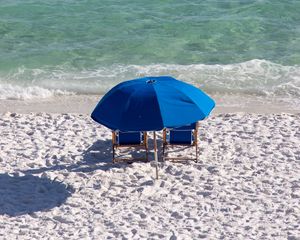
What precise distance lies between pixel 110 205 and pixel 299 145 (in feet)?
11.7

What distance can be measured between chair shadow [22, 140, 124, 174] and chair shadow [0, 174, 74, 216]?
1.07 feet

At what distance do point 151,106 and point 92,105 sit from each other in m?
4.92

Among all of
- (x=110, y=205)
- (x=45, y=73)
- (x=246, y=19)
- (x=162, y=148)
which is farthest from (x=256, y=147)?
(x=246, y=19)

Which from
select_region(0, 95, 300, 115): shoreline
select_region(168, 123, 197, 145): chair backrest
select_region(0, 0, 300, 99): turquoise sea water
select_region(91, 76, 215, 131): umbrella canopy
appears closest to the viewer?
select_region(91, 76, 215, 131): umbrella canopy

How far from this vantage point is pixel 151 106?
413 inches

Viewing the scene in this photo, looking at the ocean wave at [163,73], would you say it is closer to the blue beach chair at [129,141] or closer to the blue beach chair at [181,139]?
the blue beach chair at [181,139]

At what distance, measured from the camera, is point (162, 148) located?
12180 millimetres

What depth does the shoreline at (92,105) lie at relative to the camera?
14.8 meters

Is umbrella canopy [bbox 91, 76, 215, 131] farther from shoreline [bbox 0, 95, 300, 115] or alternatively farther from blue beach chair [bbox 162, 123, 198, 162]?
shoreline [bbox 0, 95, 300, 115]

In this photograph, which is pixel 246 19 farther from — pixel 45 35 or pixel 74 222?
pixel 74 222

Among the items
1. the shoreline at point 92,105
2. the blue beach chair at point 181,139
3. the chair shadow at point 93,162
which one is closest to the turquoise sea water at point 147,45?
the shoreline at point 92,105

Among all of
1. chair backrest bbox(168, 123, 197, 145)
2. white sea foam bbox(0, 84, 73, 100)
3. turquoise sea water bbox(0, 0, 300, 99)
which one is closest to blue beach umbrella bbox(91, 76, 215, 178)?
chair backrest bbox(168, 123, 197, 145)

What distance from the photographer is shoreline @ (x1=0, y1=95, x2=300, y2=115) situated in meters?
14.8

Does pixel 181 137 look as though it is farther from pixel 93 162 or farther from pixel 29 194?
pixel 29 194
